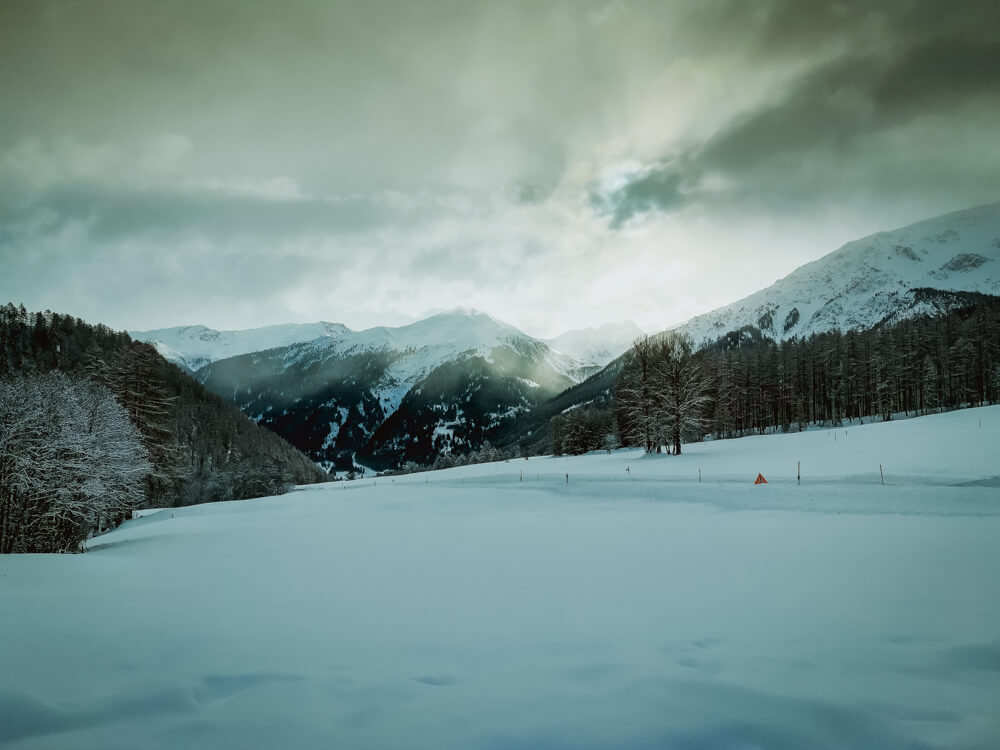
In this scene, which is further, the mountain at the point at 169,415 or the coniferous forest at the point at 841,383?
the coniferous forest at the point at 841,383

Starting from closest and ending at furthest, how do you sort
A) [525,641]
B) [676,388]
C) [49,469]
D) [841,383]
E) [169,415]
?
[525,641] < [49,469] < [676,388] < [169,415] < [841,383]

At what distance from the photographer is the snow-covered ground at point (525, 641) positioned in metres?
3.97

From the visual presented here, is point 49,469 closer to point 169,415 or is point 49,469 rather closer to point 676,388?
point 169,415

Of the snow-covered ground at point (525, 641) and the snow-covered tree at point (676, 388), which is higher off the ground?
the snow-covered tree at point (676, 388)

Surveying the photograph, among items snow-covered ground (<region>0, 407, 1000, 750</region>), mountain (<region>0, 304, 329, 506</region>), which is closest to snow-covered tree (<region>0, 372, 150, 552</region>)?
snow-covered ground (<region>0, 407, 1000, 750</region>)

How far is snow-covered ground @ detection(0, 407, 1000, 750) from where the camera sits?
397 cm

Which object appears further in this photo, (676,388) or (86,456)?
(676,388)

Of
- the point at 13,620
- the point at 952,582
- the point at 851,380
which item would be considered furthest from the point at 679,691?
the point at 851,380

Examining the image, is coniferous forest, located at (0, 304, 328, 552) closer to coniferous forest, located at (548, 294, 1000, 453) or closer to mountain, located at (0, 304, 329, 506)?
mountain, located at (0, 304, 329, 506)

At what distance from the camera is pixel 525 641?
20.4ft

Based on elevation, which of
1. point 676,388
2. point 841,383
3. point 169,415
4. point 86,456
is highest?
point 841,383

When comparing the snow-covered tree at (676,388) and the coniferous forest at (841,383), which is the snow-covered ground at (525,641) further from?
the coniferous forest at (841,383)

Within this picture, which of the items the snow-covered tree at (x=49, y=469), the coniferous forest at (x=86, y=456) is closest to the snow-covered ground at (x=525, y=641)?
the snow-covered tree at (x=49, y=469)

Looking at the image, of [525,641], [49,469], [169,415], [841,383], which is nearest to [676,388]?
[525,641]
